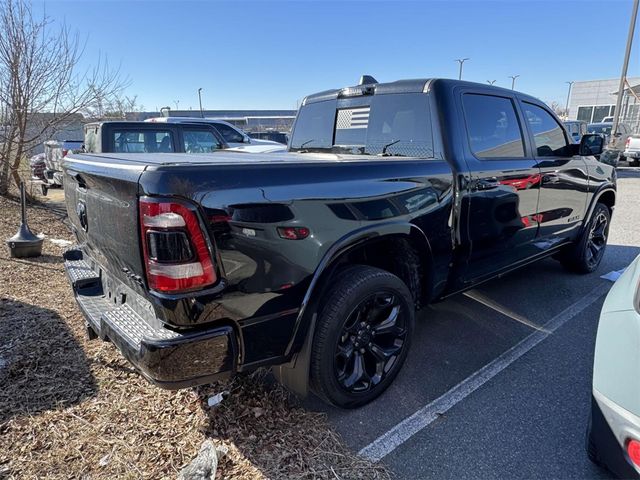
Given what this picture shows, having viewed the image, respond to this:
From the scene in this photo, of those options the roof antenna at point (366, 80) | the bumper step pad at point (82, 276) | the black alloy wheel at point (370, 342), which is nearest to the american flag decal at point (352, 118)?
the roof antenna at point (366, 80)

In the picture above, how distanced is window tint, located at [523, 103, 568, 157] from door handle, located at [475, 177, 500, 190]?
101cm

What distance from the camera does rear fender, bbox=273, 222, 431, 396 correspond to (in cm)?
221

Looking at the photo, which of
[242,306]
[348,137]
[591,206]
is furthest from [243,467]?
[591,206]

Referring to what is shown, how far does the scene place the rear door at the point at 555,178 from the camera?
12.8 ft

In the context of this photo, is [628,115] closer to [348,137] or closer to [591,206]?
[591,206]

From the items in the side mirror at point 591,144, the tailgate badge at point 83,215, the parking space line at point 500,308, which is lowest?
the parking space line at point 500,308

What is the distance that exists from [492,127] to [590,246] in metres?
2.63

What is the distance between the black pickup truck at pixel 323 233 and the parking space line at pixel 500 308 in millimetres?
507

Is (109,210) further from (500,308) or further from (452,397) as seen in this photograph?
(500,308)


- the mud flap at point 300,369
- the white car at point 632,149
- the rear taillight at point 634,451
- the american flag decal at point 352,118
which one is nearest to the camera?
the rear taillight at point 634,451

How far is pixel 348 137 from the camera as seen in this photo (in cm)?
372

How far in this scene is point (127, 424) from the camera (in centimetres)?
241

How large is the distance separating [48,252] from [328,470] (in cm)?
537

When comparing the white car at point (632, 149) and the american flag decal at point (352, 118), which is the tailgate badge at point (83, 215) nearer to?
the american flag decal at point (352, 118)
